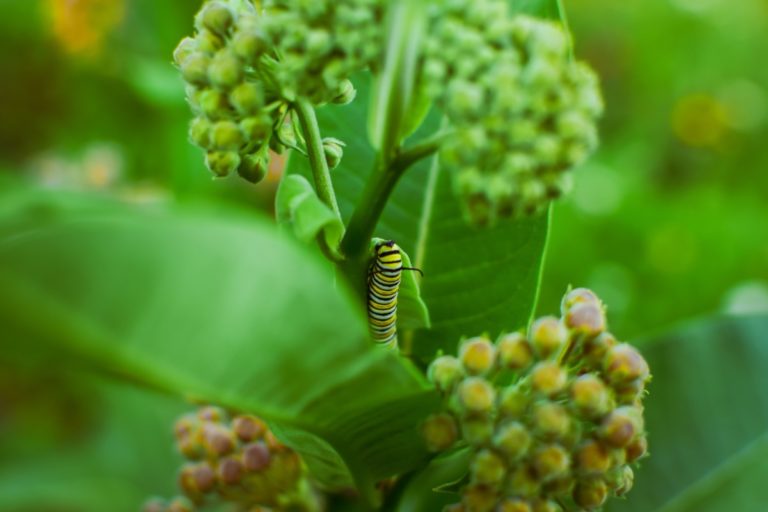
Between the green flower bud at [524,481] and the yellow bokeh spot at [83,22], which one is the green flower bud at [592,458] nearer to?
the green flower bud at [524,481]

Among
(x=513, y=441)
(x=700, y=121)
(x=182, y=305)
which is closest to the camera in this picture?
(x=182, y=305)

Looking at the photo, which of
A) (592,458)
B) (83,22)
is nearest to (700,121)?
(83,22)

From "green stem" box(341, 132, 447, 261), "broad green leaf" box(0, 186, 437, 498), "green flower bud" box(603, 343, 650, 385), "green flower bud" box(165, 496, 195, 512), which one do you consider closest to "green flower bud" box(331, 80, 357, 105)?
"green stem" box(341, 132, 447, 261)

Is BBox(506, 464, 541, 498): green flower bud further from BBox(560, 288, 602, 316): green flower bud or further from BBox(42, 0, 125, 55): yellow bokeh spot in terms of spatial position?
BBox(42, 0, 125, 55): yellow bokeh spot

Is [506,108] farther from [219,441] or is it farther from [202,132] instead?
[219,441]

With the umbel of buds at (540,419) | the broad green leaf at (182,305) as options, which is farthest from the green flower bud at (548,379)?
the broad green leaf at (182,305)
